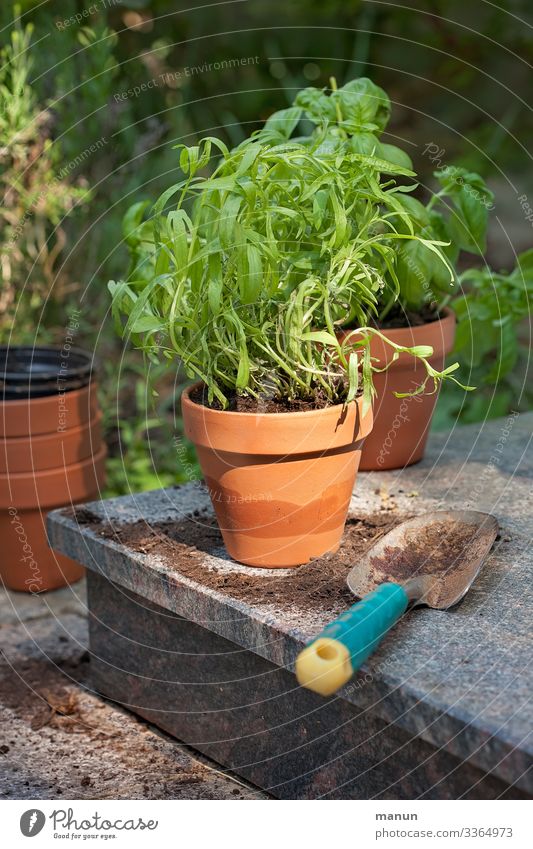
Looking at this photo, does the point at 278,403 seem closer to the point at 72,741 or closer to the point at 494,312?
the point at 72,741

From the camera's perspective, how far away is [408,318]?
6.15ft

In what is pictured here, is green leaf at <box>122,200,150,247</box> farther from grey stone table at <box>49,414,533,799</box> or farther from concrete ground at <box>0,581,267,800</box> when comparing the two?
concrete ground at <box>0,581,267,800</box>

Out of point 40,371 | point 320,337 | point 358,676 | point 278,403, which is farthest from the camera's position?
point 40,371

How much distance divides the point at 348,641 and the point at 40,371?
131cm

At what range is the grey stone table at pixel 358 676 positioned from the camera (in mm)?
1174

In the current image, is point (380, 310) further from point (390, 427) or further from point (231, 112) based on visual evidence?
point (231, 112)

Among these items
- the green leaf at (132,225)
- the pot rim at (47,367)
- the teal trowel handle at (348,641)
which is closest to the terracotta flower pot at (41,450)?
the pot rim at (47,367)

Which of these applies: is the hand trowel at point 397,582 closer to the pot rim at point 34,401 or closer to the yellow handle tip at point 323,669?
the yellow handle tip at point 323,669

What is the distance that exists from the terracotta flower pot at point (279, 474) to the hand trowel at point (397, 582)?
10cm

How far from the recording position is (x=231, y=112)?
397cm

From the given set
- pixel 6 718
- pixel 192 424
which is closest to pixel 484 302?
pixel 192 424

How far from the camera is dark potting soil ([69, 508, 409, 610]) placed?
4.68ft

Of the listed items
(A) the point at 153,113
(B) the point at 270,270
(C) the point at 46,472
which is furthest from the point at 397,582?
(A) the point at 153,113

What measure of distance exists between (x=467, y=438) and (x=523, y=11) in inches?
104
